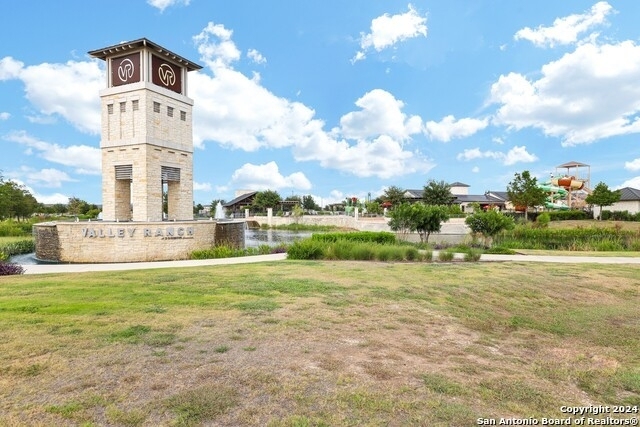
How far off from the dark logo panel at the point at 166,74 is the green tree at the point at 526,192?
41418 millimetres

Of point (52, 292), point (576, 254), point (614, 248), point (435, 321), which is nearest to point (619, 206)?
point (614, 248)

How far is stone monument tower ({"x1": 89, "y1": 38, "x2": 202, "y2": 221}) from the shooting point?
22.2m

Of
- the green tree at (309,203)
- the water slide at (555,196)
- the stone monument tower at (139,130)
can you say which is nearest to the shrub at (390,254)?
the stone monument tower at (139,130)

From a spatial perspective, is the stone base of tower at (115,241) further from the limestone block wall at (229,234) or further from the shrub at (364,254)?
the shrub at (364,254)

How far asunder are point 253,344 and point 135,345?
1.44 metres

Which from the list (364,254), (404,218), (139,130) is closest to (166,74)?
(139,130)

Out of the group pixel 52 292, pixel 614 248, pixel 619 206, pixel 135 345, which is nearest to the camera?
pixel 135 345

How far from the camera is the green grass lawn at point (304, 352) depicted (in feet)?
11.0

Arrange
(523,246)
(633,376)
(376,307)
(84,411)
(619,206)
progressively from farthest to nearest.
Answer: (619,206)
(523,246)
(376,307)
(633,376)
(84,411)

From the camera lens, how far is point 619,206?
5538cm

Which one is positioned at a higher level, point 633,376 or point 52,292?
point 52,292

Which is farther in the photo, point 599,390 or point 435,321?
point 435,321

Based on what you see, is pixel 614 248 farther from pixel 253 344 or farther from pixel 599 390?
pixel 253 344

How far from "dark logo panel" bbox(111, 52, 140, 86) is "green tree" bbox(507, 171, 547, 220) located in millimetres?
43975
